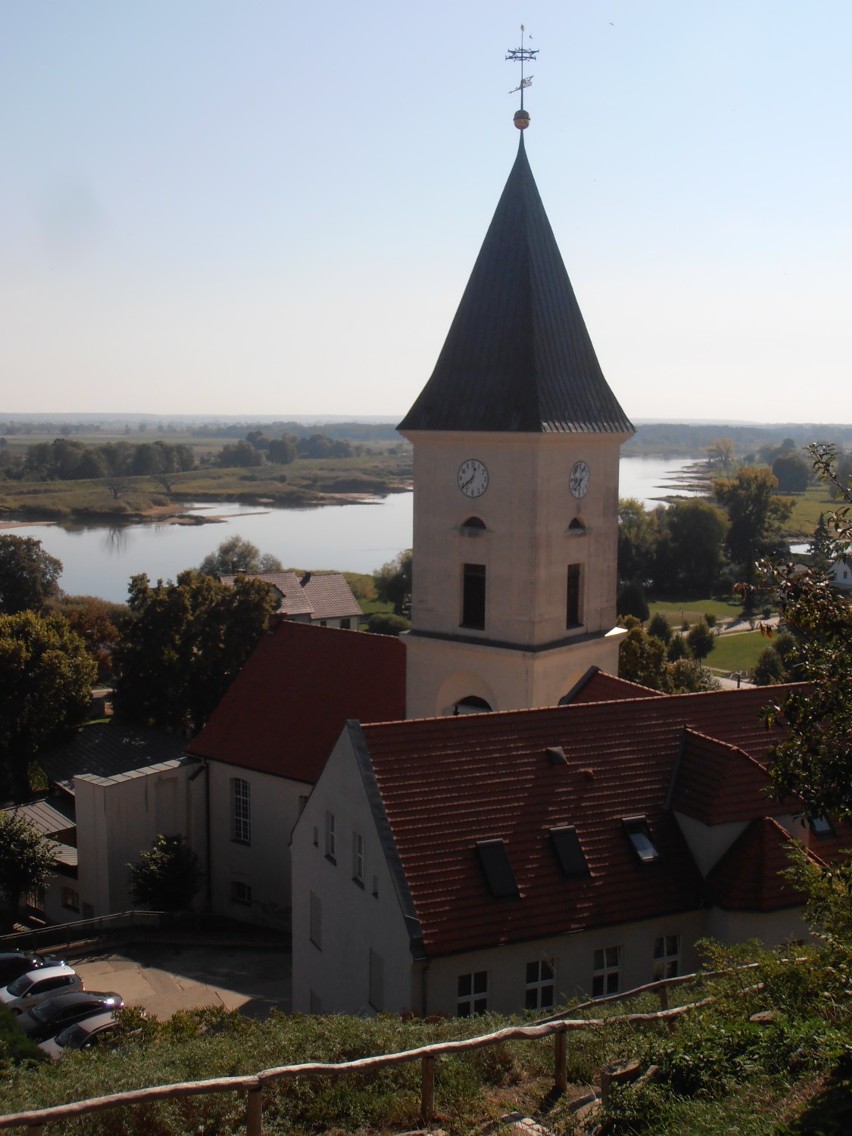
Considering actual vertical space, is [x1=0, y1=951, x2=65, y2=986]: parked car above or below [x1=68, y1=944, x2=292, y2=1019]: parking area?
above

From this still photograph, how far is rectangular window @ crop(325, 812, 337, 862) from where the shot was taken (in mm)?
18234

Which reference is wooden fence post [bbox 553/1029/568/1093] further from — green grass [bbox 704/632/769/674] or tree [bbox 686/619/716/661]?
tree [bbox 686/619/716/661]

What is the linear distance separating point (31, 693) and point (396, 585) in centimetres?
3857

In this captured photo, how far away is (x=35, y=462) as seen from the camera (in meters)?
151

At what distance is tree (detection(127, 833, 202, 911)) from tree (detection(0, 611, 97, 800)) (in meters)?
12.1

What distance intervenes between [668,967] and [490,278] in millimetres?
13284

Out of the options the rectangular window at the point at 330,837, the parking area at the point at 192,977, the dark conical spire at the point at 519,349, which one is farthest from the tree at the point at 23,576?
the rectangular window at the point at 330,837

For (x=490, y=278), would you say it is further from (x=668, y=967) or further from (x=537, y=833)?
(x=668, y=967)

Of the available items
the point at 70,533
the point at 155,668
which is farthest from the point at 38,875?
the point at 70,533

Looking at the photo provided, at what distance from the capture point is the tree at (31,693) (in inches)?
1502

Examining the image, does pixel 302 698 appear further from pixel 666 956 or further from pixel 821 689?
pixel 821 689

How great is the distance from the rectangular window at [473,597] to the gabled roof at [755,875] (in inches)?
287

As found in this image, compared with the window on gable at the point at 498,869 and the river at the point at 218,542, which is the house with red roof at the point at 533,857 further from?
the river at the point at 218,542

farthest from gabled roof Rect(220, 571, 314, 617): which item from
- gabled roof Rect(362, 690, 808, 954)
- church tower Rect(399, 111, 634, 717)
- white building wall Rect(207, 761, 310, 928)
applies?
gabled roof Rect(362, 690, 808, 954)
